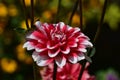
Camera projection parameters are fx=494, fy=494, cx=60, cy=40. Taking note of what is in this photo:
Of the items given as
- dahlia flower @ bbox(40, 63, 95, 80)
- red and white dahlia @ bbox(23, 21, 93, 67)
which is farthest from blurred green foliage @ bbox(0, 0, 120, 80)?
red and white dahlia @ bbox(23, 21, 93, 67)

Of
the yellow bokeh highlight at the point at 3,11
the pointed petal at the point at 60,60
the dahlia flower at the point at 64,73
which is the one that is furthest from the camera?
the yellow bokeh highlight at the point at 3,11

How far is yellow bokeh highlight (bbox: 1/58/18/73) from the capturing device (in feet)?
8.27

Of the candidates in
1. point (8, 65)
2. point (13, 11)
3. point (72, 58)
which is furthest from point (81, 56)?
point (13, 11)

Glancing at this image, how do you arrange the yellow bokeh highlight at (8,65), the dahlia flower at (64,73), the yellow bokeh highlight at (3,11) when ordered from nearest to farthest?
the dahlia flower at (64,73), the yellow bokeh highlight at (8,65), the yellow bokeh highlight at (3,11)

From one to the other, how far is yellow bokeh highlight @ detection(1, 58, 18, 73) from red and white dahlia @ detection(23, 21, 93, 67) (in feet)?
4.82

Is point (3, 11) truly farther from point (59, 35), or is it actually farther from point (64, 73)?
point (59, 35)

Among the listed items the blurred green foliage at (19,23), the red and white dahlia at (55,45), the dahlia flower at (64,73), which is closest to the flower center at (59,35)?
the red and white dahlia at (55,45)

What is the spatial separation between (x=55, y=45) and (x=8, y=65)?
149 centimetres

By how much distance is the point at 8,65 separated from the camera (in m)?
2.50

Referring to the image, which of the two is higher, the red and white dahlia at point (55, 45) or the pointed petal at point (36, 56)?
the red and white dahlia at point (55, 45)

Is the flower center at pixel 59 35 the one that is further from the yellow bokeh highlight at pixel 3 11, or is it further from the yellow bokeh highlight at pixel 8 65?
the yellow bokeh highlight at pixel 3 11

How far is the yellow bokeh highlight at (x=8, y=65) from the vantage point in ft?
8.27

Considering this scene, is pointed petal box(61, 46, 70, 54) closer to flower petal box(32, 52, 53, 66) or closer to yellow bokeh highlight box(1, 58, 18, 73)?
flower petal box(32, 52, 53, 66)

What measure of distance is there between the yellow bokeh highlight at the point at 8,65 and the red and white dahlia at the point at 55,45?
147 cm
